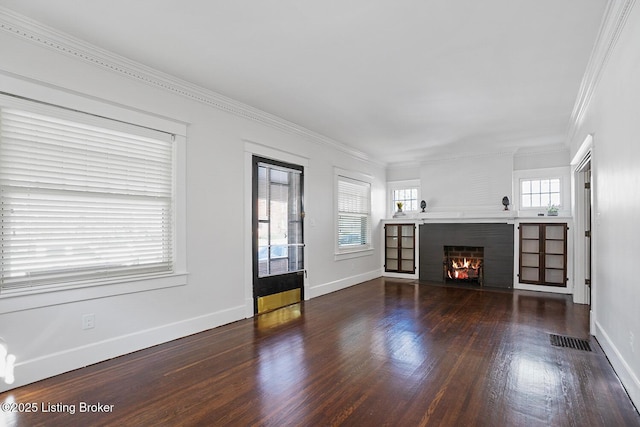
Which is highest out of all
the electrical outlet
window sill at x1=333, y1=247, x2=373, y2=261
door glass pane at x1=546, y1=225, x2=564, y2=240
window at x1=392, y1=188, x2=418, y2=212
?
window at x1=392, y1=188, x2=418, y2=212

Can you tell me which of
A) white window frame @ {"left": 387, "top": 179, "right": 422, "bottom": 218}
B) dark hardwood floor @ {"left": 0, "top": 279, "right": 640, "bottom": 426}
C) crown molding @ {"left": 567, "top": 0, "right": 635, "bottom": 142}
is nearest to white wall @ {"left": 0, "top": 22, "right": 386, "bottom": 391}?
dark hardwood floor @ {"left": 0, "top": 279, "right": 640, "bottom": 426}

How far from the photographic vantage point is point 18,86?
269cm

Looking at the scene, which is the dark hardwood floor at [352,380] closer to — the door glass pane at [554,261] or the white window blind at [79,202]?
the white window blind at [79,202]

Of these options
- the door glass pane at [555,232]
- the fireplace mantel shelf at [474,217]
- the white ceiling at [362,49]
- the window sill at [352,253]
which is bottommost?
the window sill at [352,253]

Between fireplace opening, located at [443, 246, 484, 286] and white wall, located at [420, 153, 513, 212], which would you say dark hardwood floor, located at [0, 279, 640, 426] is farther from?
white wall, located at [420, 153, 513, 212]

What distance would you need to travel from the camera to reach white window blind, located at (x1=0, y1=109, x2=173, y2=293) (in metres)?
2.71

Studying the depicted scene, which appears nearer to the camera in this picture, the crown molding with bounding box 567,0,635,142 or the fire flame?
the crown molding with bounding box 567,0,635,142

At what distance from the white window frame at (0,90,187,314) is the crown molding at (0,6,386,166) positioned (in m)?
0.35

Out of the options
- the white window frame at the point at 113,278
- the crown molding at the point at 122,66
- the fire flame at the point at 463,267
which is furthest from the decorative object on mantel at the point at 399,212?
the white window frame at the point at 113,278

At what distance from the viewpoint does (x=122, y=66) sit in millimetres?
3295

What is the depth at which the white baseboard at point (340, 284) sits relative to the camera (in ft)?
19.3

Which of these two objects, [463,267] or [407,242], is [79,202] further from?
[463,267]

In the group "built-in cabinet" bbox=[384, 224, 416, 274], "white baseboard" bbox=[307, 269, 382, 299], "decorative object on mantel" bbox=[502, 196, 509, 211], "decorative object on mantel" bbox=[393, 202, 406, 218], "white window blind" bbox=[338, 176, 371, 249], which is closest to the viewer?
"white baseboard" bbox=[307, 269, 382, 299]

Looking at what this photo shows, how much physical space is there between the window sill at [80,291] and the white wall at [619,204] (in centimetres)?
397
